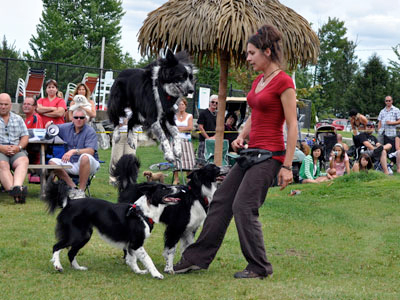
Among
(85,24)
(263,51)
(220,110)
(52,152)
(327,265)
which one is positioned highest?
(85,24)

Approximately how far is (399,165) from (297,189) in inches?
179

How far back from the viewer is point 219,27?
6133 millimetres

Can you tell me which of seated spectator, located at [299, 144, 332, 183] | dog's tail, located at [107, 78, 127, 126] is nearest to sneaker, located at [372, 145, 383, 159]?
seated spectator, located at [299, 144, 332, 183]

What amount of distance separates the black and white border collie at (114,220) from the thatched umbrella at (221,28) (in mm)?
1529

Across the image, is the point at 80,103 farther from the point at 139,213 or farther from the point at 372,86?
the point at 372,86

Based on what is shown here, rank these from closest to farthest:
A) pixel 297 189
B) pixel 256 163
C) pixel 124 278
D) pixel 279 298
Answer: pixel 279 298 < pixel 256 163 < pixel 124 278 < pixel 297 189

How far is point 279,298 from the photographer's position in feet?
14.1

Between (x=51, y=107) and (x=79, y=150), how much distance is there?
147cm

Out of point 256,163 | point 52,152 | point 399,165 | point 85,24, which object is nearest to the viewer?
point 256,163

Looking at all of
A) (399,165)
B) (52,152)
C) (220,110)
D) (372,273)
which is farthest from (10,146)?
(399,165)

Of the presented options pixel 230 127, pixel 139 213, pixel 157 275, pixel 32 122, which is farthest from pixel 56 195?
pixel 230 127

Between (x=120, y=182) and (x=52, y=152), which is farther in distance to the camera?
(x=52, y=152)

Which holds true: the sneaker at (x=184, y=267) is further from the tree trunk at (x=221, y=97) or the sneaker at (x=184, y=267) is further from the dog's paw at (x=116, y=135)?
the tree trunk at (x=221, y=97)

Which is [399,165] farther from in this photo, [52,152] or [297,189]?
[52,152]
